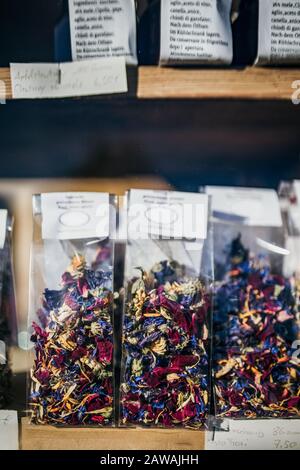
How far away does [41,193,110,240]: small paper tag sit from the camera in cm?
84

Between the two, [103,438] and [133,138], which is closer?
[103,438]

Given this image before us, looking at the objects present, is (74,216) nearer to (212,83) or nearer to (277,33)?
(212,83)

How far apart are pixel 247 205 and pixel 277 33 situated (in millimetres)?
314

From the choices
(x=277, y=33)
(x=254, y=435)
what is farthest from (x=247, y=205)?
(x=254, y=435)

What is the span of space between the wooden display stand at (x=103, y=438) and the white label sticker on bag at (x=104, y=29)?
557 mm

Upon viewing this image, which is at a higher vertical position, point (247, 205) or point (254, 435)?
point (247, 205)

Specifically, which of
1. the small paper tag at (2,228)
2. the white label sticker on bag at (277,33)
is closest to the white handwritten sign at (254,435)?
the small paper tag at (2,228)

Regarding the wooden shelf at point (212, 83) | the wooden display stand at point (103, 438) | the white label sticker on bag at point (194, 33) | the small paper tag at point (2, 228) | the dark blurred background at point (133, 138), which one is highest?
the white label sticker on bag at point (194, 33)

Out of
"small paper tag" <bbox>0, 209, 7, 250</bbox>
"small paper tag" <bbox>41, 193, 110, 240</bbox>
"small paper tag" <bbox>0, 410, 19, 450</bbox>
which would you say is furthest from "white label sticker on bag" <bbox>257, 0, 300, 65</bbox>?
"small paper tag" <bbox>0, 410, 19, 450</bbox>

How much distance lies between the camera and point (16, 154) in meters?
1.04

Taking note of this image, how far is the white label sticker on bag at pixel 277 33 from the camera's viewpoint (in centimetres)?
78

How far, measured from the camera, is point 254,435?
0.75 m

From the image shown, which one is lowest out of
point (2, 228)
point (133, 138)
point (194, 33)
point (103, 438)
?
point (103, 438)

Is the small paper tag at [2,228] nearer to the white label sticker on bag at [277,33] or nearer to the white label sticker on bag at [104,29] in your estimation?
the white label sticker on bag at [104,29]
